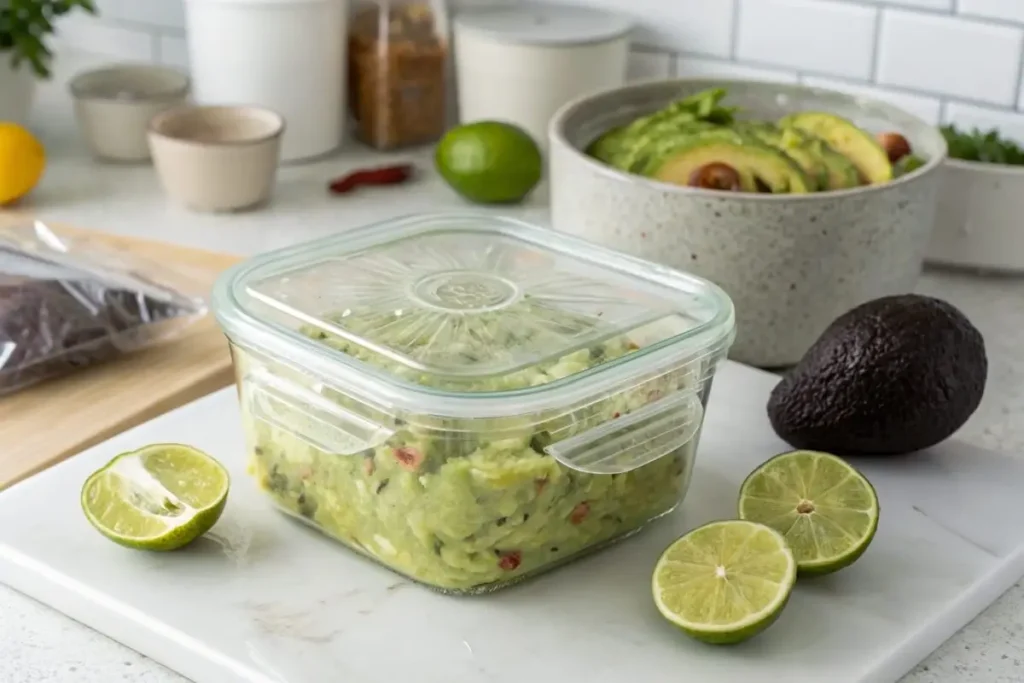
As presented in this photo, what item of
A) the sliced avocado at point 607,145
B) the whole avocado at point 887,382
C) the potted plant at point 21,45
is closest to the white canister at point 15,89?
the potted plant at point 21,45

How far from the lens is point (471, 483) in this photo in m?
0.80

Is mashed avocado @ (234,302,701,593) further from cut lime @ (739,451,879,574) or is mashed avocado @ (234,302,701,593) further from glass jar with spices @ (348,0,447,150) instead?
glass jar with spices @ (348,0,447,150)

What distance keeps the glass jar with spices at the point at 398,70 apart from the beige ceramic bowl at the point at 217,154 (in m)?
0.18

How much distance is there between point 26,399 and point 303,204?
21.4 inches

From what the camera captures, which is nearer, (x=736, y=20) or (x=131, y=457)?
(x=131, y=457)

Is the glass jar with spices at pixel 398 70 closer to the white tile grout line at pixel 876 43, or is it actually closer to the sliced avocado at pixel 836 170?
the white tile grout line at pixel 876 43

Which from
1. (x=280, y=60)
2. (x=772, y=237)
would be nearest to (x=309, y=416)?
(x=772, y=237)

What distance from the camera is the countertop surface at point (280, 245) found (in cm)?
81

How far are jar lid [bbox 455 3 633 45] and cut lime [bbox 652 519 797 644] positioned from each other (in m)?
0.86

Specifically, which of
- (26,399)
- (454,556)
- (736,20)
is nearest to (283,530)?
(454,556)

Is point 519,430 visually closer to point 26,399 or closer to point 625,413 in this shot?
point 625,413

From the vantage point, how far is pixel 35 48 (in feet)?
5.34

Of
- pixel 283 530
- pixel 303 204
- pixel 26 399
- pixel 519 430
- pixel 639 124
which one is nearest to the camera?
pixel 519 430

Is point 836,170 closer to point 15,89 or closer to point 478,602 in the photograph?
point 478,602
